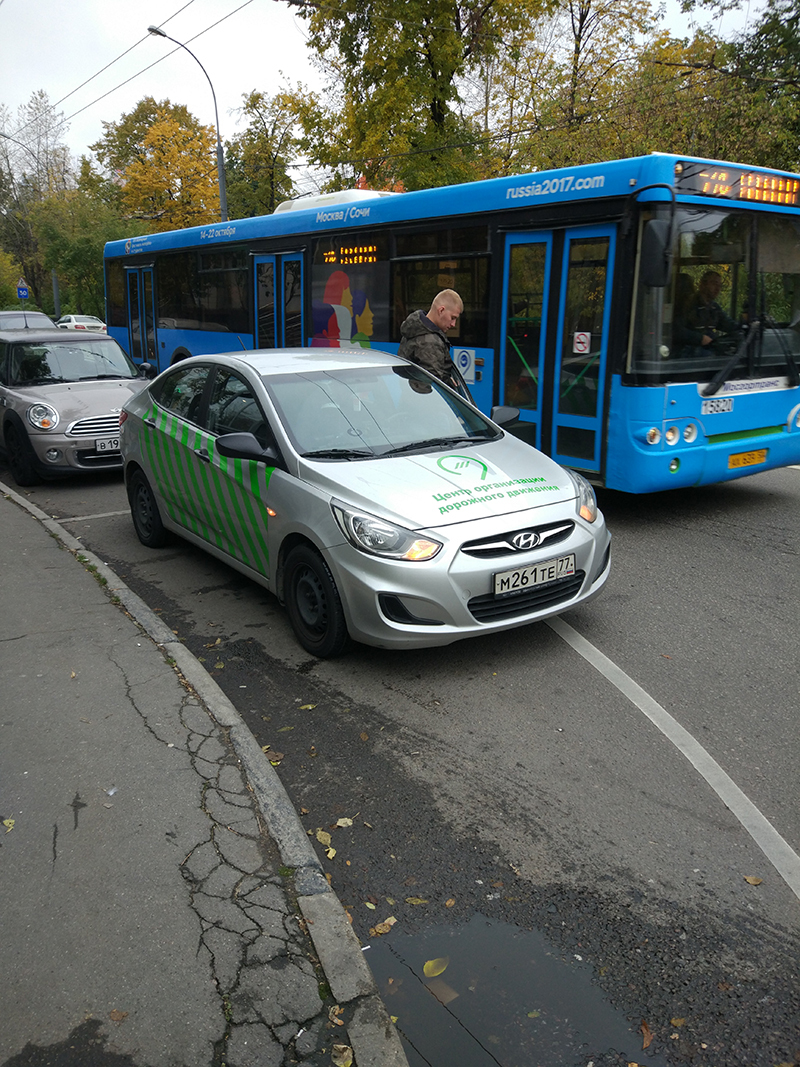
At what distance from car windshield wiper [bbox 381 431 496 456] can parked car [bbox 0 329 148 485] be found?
5.60 meters

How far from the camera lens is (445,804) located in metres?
3.66

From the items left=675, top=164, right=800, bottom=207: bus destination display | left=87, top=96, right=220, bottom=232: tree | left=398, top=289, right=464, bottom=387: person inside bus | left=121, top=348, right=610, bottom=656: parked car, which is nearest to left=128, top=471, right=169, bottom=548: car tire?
left=121, top=348, right=610, bottom=656: parked car

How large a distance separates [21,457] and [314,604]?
648 centimetres

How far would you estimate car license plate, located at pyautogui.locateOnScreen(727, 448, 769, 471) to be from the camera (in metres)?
7.80

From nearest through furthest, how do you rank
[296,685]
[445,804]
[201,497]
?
1. [445,804]
2. [296,685]
3. [201,497]

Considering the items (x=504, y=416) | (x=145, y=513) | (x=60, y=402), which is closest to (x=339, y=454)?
(x=504, y=416)

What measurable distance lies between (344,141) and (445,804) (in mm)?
23719

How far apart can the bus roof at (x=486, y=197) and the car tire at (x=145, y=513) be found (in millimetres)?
4105

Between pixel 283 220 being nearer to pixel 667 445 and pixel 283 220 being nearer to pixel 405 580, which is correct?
pixel 667 445

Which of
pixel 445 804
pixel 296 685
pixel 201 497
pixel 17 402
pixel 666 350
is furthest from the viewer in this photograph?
pixel 17 402

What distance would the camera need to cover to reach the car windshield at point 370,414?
5387 millimetres

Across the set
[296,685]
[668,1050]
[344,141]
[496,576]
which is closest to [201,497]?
[296,685]

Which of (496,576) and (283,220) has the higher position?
(283,220)

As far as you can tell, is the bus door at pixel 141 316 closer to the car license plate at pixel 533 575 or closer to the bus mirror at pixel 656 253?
the bus mirror at pixel 656 253
